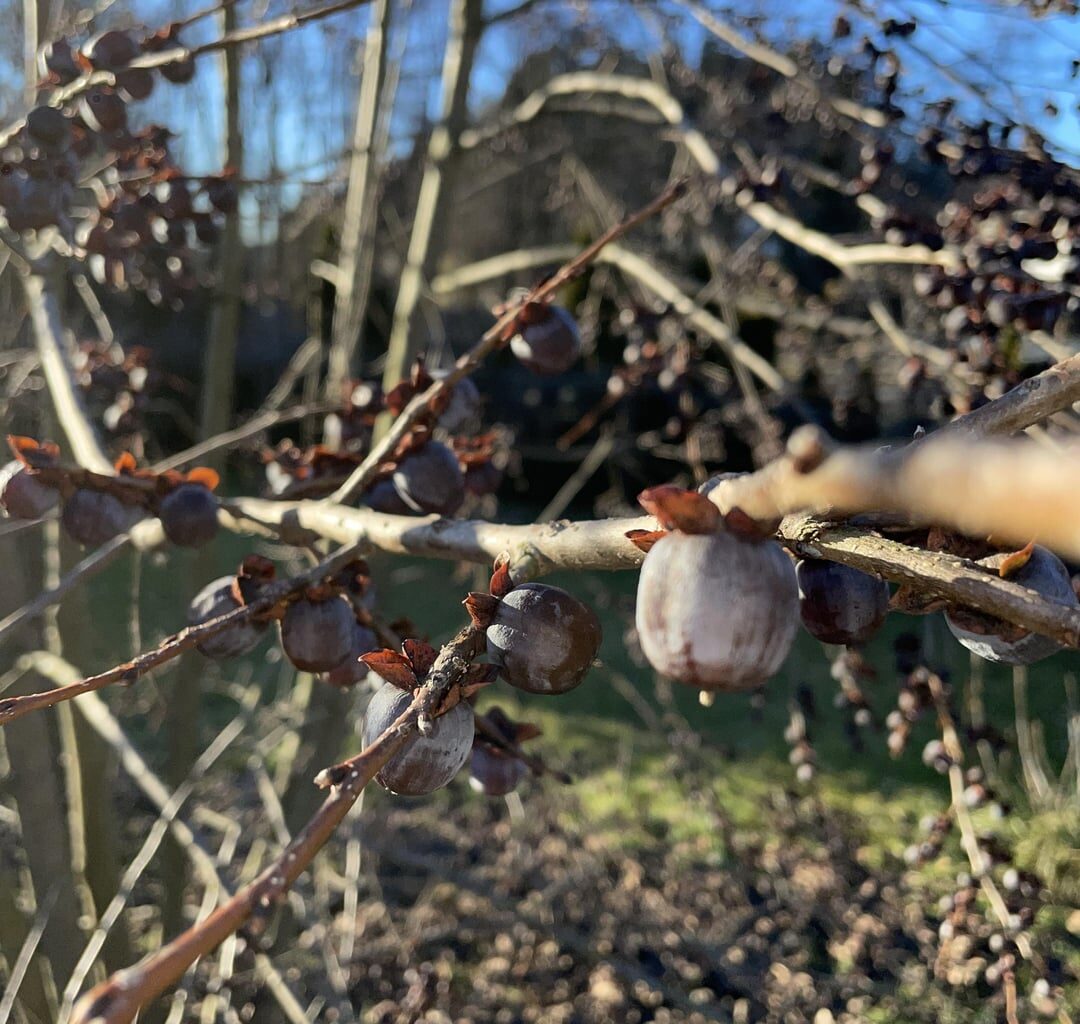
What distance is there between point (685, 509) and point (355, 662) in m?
0.70

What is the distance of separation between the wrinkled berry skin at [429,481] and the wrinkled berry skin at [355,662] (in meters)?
0.21

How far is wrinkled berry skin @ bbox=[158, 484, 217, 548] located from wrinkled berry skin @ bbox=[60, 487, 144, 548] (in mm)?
90

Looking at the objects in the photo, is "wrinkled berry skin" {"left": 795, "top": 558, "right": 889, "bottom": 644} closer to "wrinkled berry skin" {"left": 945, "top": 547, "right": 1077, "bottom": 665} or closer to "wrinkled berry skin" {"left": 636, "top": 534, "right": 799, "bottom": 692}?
"wrinkled berry skin" {"left": 945, "top": 547, "right": 1077, "bottom": 665}

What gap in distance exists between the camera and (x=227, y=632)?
46.2 inches

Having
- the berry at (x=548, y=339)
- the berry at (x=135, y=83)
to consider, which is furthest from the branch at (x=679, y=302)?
the berry at (x=135, y=83)

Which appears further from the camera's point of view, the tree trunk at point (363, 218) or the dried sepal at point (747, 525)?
the tree trunk at point (363, 218)

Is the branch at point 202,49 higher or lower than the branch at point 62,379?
higher

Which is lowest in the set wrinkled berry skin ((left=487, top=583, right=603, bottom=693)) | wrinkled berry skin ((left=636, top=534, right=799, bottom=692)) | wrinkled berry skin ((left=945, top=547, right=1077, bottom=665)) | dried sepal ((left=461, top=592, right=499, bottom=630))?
wrinkled berry skin ((left=945, top=547, right=1077, bottom=665))

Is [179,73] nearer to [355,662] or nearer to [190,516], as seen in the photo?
[190,516]

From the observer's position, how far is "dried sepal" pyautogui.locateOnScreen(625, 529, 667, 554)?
30.5 inches

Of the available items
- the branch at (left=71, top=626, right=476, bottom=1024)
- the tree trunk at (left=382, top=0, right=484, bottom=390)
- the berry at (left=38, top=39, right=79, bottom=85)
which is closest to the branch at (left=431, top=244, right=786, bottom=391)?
the tree trunk at (left=382, top=0, right=484, bottom=390)

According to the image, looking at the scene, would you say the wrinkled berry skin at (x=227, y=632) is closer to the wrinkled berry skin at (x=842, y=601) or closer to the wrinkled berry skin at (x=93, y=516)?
the wrinkled berry skin at (x=93, y=516)

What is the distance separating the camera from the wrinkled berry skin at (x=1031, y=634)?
0.80 meters

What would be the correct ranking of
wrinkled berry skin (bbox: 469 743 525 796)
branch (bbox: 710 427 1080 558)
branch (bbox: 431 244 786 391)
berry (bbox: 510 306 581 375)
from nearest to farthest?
branch (bbox: 710 427 1080 558), wrinkled berry skin (bbox: 469 743 525 796), berry (bbox: 510 306 581 375), branch (bbox: 431 244 786 391)
